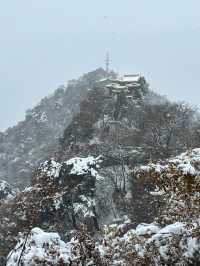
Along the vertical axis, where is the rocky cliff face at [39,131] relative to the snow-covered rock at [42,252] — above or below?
below

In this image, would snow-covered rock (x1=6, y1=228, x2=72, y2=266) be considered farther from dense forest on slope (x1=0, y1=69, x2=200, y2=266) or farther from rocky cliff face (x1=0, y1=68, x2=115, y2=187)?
rocky cliff face (x1=0, y1=68, x2=115, y2=187)

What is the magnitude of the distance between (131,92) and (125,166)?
17507mm


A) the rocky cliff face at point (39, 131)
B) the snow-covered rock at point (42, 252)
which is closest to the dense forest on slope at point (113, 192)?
the snow-covered rock at point (42, 252)

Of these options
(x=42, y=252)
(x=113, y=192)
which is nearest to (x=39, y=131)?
(x=113, y=192)

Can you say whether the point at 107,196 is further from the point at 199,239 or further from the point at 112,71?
the point at 112,71

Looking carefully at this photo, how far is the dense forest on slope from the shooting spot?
1249 centimetres

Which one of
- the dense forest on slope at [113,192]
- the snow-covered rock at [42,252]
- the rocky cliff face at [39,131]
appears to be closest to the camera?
the dense forest on slope at [113,192]

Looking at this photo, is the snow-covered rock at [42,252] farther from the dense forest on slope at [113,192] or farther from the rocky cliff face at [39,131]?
the rocky cliff face at [39,131]

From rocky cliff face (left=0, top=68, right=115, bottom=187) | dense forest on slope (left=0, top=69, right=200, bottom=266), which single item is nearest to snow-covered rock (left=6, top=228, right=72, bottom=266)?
dense forest on slope (left=0, top=69, right=200, bottom=266)

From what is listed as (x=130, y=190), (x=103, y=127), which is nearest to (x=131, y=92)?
(x=103, y=127)

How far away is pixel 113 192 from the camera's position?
161 ft

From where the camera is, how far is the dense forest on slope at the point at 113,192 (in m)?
12.5

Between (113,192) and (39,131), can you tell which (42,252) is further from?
(39,131)

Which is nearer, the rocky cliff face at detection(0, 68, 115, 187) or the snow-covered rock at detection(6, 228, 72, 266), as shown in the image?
the snow-covered rock at detection(6, 228, 72, 266)
